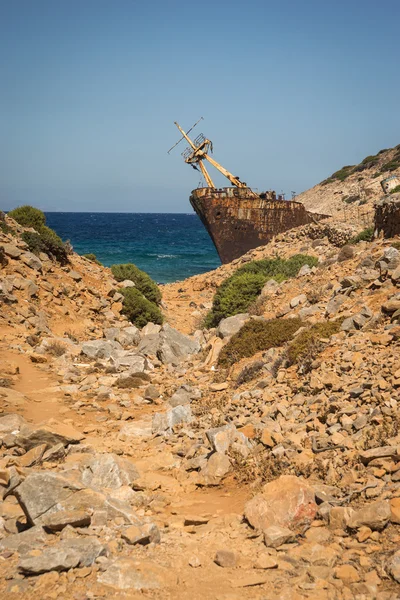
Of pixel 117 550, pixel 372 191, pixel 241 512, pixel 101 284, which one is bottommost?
pixel 241 512

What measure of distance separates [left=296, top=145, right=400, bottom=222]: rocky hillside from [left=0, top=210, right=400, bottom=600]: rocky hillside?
2611 cm

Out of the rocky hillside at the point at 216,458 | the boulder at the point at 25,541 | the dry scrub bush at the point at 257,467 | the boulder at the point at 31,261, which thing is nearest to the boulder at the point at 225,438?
the rocky hillside at the point at 216,458

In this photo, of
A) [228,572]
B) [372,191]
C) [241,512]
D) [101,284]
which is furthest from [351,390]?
[372,191]

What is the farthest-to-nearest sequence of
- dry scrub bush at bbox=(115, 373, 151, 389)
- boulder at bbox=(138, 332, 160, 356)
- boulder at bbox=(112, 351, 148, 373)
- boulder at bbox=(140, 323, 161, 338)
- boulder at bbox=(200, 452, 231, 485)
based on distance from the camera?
boulder at bbox=(140, 323, 161, 338)
boulder at bbox=(138, 332, 160, 356)
boulder at bbox=(112, 351, 148, 373)
dry scrub bush at bbox=(115, 373, 151, 389)
boulder at bbox=(200, 452, 231, 485)

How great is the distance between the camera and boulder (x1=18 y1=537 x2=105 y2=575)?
12.3 feet

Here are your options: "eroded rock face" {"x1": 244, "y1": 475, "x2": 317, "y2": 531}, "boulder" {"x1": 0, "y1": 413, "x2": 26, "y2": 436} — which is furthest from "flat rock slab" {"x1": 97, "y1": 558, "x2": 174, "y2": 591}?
"boulder" {"x1": 0, "y1": 413, "x2": 26, "y2": 436}

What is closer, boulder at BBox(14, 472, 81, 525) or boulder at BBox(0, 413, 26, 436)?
boulder at BBox(14, 472, 81, 525)

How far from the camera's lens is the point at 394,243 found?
12461mm

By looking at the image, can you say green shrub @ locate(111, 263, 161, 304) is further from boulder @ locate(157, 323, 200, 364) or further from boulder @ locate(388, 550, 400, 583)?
boulder @ locate(388, 550, 400, 583)

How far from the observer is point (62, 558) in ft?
12.5

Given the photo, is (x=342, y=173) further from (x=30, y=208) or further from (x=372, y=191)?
(x=30, y=208)

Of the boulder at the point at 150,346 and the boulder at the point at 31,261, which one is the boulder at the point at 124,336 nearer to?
the boulder at the point at 150,346

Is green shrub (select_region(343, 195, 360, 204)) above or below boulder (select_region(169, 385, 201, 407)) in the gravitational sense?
above

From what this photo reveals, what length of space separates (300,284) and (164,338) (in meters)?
Answer: 4.00
